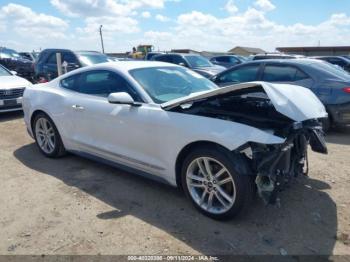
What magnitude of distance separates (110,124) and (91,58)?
8.13m

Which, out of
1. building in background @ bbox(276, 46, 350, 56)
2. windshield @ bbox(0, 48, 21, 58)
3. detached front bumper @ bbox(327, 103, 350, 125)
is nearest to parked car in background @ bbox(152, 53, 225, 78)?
detached front bumper @ bbox(327, 103, 350, 125)

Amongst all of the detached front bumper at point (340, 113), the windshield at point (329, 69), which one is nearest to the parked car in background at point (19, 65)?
the windshield at point (329, 69)

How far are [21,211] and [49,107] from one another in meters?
1.87

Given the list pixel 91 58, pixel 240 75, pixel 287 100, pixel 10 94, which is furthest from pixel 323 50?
pixel 287 100

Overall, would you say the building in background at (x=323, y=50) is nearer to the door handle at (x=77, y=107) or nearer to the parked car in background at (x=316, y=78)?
the parked car in background at (x=316, y=78)

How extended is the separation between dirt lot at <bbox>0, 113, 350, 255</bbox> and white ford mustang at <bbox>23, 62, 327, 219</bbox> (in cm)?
28

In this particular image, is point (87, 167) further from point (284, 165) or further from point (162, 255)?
point (284, 165)

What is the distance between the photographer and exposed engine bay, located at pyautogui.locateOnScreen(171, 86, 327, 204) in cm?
310

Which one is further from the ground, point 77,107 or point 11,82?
point 11,82

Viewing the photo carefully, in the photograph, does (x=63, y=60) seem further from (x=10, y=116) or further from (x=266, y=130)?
(x=266, y=130)

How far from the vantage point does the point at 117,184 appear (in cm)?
435

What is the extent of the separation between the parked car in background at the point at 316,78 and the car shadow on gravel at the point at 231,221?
2.54m

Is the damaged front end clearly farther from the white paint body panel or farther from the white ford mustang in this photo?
the white paint body panel

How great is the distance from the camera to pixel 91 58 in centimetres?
1169
